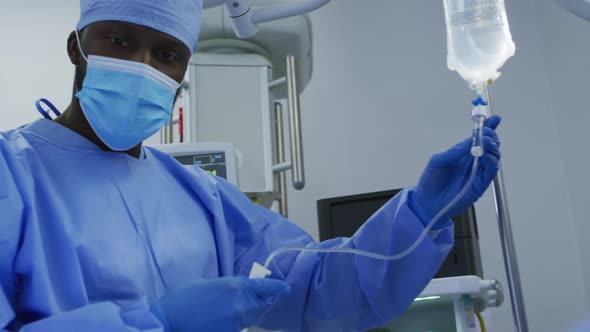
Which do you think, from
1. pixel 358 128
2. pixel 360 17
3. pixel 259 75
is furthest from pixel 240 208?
pixel 360 17

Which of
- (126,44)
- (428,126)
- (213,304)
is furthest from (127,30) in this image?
(428,126)

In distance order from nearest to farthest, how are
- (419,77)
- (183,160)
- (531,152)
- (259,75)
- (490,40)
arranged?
(490,40), (183,160), (259,75), (531,152), (419,77)

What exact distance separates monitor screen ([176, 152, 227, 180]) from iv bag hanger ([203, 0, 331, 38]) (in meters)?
0.34

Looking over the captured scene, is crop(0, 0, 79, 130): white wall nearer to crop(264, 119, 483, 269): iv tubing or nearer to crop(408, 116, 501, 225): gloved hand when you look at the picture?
crop(264, 119, 483, 269): iv tubing

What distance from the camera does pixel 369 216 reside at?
1.80 metres

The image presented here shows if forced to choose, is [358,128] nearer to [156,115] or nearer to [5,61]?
[5,61]

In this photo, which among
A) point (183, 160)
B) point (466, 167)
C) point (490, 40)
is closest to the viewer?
point (466, 167)

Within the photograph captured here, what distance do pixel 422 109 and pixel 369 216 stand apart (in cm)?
91

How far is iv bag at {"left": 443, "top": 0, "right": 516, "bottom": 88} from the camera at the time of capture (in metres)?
→ 0.99

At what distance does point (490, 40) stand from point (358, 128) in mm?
1595

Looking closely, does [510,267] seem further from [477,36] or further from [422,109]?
[422,109]

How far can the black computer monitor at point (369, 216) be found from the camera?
5.42 feet

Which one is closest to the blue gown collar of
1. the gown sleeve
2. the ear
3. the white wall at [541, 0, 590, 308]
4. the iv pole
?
the ear

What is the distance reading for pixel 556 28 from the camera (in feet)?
8.30
